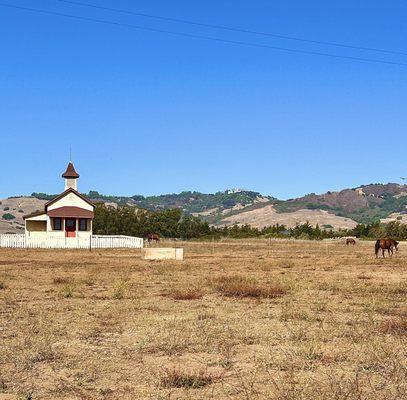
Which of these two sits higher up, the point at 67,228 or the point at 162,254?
the point at 67,228

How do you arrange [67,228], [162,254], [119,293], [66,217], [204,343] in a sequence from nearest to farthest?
[204,343] → [119,293] → [162,254] → [66,217] → [67,228]

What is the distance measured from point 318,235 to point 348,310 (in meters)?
85.7

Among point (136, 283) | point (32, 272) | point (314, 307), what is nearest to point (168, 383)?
point (314, 307)

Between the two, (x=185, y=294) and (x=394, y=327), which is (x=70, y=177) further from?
(x=394, y=327)

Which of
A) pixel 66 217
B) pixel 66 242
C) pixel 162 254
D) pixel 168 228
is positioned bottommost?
pixel 162 254

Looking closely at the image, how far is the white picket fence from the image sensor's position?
182 ft

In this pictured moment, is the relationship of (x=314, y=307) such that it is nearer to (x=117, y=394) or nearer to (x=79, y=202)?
(x=117, y=394)

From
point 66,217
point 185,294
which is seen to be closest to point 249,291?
point 185,294

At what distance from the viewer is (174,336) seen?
1123 cm

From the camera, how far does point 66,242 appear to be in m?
56.9

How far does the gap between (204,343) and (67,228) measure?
54136mm

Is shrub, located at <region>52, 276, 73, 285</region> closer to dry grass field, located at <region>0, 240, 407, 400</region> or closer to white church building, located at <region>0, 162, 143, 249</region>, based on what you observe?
dry grass field, located at <region>0, 240, 407, 400</region>

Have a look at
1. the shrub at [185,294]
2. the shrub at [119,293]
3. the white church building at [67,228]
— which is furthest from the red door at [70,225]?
the shrub at [185,294]

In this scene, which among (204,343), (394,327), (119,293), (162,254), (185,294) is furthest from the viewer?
(162,254)
